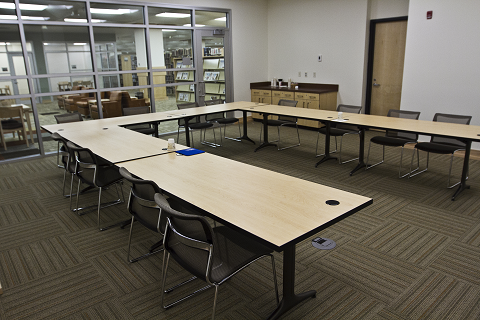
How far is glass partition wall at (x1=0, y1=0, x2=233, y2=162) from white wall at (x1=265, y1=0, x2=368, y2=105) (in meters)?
1.44

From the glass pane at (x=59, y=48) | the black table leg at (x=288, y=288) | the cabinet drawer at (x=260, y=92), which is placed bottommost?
the black table leg at (x=288, y=288)

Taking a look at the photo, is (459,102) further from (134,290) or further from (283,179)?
(134,290)

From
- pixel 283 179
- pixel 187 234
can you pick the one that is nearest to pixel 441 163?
pixel 283 179

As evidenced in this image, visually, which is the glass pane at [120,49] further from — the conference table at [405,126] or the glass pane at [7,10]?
the conference table at [405,126]

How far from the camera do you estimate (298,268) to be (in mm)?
3010

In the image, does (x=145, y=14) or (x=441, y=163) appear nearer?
(x=441, y=163)

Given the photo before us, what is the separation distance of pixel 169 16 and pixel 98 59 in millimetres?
1893

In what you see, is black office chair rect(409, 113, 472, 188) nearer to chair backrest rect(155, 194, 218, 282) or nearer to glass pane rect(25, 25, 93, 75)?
chair backrest rect(155, 194, 218, 282)

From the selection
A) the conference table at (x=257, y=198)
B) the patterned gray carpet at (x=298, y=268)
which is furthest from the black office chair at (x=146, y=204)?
the patterned gray carpet at (x=298, y=268)

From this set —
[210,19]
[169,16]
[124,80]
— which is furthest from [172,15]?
[124,80]

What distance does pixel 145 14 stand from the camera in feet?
24.6

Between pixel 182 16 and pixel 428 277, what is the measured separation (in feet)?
23.8

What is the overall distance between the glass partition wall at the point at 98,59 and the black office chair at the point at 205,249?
546 centimetres

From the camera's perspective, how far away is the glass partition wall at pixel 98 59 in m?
6.35
